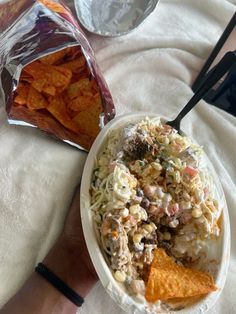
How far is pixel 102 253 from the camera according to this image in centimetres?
58

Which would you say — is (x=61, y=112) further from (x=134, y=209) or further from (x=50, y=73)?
(x=134, y=209)

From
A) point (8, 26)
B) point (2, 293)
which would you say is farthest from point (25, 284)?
point (8, 26)

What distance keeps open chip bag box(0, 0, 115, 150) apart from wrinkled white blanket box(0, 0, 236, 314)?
0.04 m

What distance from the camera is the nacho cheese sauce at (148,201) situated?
22.6 inches

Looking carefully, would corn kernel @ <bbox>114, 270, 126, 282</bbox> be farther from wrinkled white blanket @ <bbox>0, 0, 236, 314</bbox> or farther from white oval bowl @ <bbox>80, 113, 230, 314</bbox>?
wrinkled white blanket @ <bbox>0, 0, 236, 314</bbox>

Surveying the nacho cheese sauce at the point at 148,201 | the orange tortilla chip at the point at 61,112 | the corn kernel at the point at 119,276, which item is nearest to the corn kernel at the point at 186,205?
the nacho cheese sauce at the point at 148,201

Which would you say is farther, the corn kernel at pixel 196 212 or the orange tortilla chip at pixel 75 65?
the orange tortilla chip at pixel 75 65

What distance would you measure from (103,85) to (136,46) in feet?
0.62

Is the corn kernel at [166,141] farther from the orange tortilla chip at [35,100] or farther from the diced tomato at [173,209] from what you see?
the orange tortilla chip at [35,100]

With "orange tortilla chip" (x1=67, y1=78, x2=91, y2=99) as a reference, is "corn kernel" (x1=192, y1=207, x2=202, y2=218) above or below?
above

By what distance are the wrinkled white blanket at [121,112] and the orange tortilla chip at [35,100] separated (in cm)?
5

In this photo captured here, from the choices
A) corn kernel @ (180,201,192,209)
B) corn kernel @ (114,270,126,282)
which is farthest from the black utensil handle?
Answer: corn kernel @ (114,270,126,282)

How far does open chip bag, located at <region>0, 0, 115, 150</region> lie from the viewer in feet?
2.24

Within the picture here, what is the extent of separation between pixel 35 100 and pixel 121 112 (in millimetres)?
186
